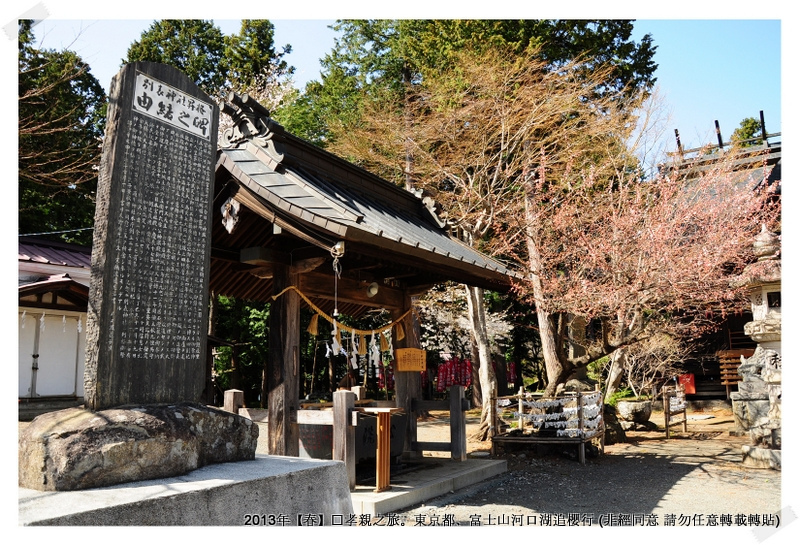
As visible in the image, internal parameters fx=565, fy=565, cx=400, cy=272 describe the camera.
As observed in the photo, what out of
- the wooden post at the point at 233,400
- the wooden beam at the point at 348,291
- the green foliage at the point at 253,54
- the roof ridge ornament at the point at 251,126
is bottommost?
the wooden post at the point at 233,400

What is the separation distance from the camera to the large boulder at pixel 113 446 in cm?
341

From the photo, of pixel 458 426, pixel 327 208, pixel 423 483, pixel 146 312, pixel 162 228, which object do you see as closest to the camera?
pixel 146 312

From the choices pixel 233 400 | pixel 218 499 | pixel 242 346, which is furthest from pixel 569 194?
pixel 242 346

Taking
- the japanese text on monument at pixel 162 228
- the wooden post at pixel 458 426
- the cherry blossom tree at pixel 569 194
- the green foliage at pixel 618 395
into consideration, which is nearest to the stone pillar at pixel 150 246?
the japanese text on monument at pixel 162 228

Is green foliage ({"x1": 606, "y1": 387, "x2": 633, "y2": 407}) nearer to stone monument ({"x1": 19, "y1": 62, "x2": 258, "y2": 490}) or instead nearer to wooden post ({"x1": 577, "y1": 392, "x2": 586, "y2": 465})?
wooden post ({"x1": 577, "y1": 392, "x2": 586, "y2": 465})

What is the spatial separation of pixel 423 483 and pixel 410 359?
211cm

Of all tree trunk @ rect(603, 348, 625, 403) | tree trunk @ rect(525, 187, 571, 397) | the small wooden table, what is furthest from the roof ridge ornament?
tree trunk @ rect(603, 348, 625, 403)

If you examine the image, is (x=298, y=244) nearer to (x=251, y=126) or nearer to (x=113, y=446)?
(x=251, y=126)

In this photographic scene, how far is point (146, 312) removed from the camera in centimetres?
426

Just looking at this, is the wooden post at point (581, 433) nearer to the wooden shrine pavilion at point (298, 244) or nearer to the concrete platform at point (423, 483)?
the concrete platform at point (423, 483)

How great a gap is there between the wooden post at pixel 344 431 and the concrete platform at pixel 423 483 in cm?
40

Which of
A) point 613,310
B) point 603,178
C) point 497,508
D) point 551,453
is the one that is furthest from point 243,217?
point 603,178

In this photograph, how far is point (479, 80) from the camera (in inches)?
535

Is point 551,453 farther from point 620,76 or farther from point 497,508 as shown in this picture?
point 620,76
